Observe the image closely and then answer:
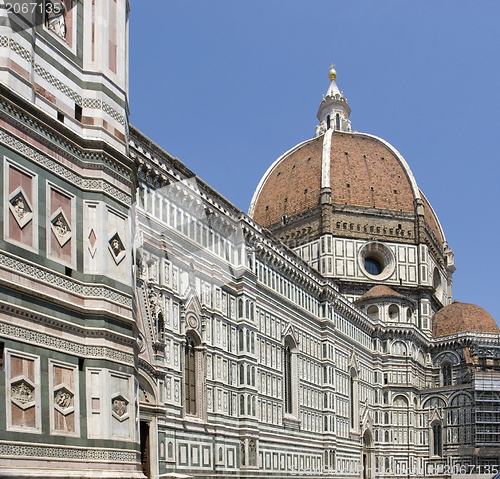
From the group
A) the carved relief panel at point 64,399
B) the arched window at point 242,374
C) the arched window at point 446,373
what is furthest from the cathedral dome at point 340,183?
the carved relief panel at point 64,399

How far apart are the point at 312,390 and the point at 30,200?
4346 centimetres

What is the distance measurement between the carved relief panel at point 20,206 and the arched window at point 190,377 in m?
24.1

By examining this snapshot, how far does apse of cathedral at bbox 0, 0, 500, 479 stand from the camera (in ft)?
44.3

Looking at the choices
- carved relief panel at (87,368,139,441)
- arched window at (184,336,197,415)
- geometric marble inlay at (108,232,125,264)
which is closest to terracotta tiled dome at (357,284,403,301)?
arched window at (184,336,197,415)

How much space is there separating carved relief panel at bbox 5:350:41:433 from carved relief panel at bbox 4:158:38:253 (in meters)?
1.92

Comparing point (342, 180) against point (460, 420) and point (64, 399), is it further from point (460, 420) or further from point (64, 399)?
point (64, 399)

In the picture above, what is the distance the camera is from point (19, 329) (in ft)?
42.0

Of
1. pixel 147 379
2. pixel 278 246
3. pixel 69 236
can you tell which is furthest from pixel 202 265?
pixel 69 236

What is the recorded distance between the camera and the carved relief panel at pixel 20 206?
512 inches

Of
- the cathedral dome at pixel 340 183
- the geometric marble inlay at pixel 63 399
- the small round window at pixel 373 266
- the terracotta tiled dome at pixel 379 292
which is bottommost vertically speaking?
the geometric marble inlay at pixel 63 399

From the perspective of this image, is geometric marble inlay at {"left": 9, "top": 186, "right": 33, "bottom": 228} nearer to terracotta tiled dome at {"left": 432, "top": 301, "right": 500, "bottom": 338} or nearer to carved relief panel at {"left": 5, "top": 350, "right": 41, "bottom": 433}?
carved relief panel at {"left": 5, "top": 350, "right": 41, "bottom": 433}

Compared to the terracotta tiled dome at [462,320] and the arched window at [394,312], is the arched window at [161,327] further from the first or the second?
the terracotta tiled dome at [462,320]

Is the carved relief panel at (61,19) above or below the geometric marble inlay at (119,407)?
above

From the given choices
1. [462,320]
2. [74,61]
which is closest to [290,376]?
[462,320]
